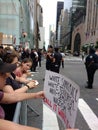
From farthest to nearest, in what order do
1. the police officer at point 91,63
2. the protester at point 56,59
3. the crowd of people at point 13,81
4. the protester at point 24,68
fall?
1. the protester at point 56,59
2. the police officer at point 91,63
3. the protester at point 24,68
4. the crowd of people at point 13,81

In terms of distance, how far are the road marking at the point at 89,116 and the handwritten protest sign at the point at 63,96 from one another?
3.46 metres

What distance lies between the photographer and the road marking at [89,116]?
23.2 ft

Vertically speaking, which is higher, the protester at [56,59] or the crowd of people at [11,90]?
the crowd of people at [11,90]

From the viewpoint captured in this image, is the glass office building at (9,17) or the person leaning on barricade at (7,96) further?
the glass office building at (9,17)

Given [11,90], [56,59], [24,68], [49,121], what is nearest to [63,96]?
[11,90]

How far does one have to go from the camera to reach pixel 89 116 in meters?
7.99

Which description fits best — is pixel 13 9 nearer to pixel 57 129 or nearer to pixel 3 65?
pixel 57 129

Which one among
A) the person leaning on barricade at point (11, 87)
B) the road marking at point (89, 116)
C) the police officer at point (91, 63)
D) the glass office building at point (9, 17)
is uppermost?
the glass office building at point (9, 17)

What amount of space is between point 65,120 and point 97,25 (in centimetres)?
10152

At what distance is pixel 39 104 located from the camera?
930 cm

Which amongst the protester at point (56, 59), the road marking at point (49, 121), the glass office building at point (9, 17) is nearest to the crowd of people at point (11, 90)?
the road marking at point (49, 121)

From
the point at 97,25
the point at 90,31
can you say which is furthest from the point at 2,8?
the point at 90,31

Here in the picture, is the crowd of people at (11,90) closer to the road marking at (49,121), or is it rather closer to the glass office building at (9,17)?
the road marking at (49,121)

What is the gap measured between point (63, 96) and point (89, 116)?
4.97 m
